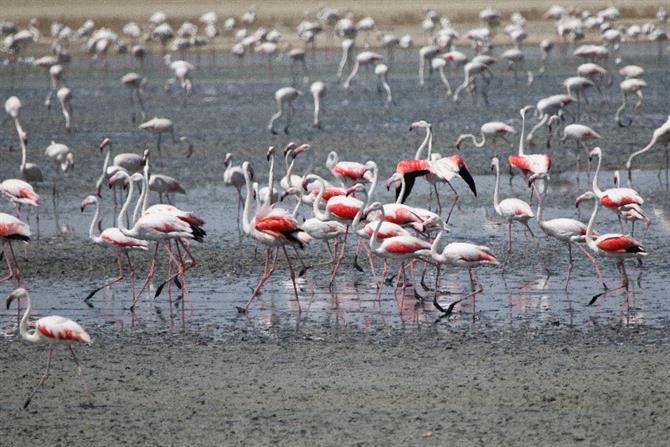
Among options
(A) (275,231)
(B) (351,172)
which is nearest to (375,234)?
(A) (275,231)

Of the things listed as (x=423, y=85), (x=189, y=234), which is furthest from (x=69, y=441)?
(x=423, y=85)

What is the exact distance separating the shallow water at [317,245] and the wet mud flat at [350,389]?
464 millimetres

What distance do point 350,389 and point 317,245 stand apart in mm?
4708

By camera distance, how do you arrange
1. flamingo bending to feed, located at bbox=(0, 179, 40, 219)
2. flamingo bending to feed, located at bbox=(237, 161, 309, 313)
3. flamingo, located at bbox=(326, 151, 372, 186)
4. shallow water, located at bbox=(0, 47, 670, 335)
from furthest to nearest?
flamingo, located at bbox=(326, 151, 372, 186) → flamingo bending to feed, located at bbox=(0, 179, 40, 219) → flamingo bending to feed, located at bbox=(237, 161, 309, 313) → shallow water, located at bbox=(0, 47, 670, 335)

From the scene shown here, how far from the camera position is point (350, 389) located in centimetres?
705

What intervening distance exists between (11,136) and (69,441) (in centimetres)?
1491

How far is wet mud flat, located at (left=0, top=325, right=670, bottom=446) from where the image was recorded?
630 centimetres

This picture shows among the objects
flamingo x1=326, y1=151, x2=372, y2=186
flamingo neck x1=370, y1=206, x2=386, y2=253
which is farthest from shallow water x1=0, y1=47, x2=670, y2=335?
flamingo x1=326, y1=151, x2=372, y2=186

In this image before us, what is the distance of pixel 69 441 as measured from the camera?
628 centimetres

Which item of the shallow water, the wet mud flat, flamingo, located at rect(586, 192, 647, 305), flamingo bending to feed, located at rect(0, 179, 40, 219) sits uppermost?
flamingo, located at rect(586, 192, 647, 305)

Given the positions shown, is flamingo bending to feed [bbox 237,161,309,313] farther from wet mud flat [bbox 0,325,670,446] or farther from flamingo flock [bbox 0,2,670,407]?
wet mud flat [bbox 0,325,670,446]

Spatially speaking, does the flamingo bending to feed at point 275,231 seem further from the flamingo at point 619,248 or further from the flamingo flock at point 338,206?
the flamingo at point 619,248

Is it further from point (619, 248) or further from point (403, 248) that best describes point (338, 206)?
point (619, 248)

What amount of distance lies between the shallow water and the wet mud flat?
0.46m
